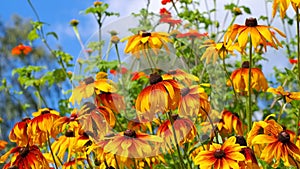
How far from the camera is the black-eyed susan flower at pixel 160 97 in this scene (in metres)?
1.91

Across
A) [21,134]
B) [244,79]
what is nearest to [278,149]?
[244,79]

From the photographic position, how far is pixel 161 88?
192cm

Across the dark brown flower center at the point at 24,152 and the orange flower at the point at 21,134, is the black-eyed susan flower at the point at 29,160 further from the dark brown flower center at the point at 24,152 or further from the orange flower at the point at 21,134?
the orange flower at the point at 21,134

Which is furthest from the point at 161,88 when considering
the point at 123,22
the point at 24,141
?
the point at 123,22

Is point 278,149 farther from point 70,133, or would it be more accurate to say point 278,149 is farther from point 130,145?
point 70,133

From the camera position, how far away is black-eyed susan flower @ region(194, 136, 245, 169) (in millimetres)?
1734

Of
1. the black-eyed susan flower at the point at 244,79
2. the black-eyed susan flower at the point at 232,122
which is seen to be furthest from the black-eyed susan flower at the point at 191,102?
the black-eyed susan flower at the point at 244,79

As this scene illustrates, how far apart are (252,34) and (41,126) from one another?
0.90 m

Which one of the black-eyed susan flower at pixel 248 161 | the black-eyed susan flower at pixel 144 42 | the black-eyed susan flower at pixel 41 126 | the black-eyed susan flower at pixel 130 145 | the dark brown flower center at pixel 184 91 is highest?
the black-eyed susan flower at pixel 144 42

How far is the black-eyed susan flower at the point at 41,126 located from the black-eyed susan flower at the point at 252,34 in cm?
79

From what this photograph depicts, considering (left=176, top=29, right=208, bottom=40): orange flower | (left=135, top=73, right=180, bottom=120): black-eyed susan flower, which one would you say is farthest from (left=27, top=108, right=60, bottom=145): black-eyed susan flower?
(left=176, top=29, right=208, bottom=40): orange flower

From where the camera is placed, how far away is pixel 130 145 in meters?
1.98

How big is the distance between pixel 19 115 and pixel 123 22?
330 inches

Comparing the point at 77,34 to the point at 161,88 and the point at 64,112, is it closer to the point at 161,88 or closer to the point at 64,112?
the point at 64,112
